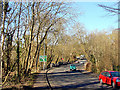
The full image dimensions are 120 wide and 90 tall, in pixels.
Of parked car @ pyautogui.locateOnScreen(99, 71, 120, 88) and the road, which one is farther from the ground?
parked car @ pyautogui.locateOnScreen(99, 71, 120, 88)

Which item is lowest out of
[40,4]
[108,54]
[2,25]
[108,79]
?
[108,79]

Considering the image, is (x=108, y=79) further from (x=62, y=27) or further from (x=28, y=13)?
(x=28, y=13)

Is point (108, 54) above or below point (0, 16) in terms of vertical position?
below

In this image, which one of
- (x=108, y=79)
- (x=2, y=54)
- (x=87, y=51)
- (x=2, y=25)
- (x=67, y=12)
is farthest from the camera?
(x=87, y=51)

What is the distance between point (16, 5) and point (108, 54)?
13.8 metres

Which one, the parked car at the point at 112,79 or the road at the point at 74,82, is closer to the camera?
the parked car at the point at 112,79

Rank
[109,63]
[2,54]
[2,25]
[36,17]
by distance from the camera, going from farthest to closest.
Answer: [109,63]
[36,17]
[2,25]
[2,54]

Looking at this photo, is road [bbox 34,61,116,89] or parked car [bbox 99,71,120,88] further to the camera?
road [bbox 34,61,116,89]

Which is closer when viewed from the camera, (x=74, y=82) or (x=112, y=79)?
(x=112, y=79)

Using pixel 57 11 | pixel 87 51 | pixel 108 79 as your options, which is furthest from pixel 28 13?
pixel 87 51

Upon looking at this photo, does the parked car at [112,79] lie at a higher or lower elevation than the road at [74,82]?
higher

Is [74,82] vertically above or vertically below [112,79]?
below

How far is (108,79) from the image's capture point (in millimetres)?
14211

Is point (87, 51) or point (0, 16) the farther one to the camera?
point (87, 51)
